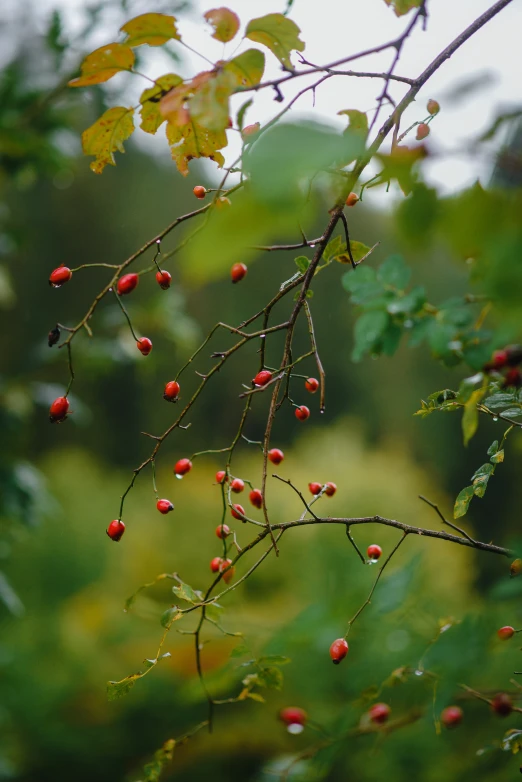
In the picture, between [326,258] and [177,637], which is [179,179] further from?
[326,258]

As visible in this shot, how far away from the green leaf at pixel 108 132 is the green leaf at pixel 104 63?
0.12 ft

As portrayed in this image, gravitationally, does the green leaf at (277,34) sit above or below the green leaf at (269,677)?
above

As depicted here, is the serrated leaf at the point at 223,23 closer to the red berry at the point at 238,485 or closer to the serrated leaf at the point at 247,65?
the serrated leaf at the point at 247,65

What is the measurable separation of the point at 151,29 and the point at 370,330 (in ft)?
0.76

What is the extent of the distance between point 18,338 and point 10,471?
4.81 meters

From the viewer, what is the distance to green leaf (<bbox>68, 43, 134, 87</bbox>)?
40 centimetres

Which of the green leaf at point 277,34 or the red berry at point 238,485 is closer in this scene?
the green leaf at point 277,34

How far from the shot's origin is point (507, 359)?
0.30 m

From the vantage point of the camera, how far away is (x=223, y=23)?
0.38m

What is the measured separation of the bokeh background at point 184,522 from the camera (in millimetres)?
713

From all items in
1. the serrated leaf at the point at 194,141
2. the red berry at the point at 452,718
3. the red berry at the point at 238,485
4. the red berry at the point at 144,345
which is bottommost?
the red berry at the point at 452,718

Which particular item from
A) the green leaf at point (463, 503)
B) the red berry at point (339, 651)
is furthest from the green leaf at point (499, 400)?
the red berry at point (339, 651)

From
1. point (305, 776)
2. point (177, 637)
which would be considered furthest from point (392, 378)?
point (305, 776)

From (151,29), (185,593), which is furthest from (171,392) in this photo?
(151,29)
